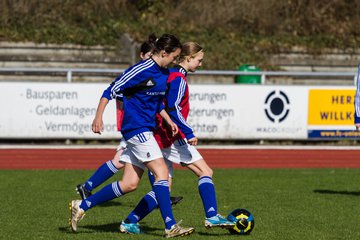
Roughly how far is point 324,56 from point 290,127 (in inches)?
352

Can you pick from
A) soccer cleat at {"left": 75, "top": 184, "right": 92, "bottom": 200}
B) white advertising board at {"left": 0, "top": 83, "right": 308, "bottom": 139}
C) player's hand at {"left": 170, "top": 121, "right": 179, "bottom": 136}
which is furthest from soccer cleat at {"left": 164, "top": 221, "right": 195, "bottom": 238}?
white advertising board at {"left": 0, "top": 83, "right": 308, "bottom": 139}

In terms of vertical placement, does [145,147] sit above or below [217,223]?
above

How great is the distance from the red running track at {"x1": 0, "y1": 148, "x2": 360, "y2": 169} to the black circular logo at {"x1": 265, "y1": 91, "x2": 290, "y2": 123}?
104cm

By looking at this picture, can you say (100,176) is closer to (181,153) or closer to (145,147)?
(181,153)

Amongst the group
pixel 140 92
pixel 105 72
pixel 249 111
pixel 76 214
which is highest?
pixel 105 72

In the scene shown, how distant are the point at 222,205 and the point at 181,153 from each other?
2.53m

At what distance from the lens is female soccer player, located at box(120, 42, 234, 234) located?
27.7 feet

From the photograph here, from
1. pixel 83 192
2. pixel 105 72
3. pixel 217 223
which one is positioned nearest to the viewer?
pixel 217 223

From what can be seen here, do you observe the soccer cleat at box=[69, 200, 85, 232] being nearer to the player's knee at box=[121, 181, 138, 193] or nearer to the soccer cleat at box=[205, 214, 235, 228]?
the player's knee at box=[121, 181, 138, 193]

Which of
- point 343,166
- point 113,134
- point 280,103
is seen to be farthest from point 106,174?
point 280,103

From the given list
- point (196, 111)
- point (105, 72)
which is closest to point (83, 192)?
point (196, 111)

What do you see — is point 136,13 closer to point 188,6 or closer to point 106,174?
point 188,6

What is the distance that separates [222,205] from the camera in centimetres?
1106

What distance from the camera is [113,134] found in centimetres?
1986
